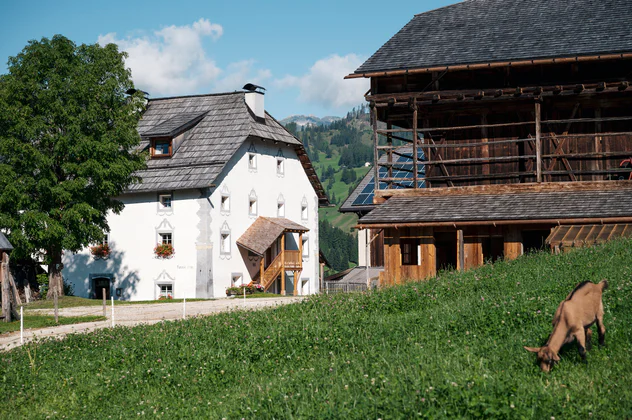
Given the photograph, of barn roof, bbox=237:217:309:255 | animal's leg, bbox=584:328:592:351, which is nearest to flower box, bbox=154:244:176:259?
barn roof, bbox=237:217:309:255

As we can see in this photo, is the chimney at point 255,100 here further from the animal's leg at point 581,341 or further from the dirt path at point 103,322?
the animal's leg at point 581,341

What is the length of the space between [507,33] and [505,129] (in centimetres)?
354

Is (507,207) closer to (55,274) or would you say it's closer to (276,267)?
(276,267)

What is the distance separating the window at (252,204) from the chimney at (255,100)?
5053 mm

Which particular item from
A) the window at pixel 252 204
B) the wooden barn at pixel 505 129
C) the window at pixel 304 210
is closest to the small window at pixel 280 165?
the window at pixel 304 210

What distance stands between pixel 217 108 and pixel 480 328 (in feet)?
124

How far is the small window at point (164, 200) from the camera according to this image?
4422 centimetres

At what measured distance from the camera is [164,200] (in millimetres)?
44469

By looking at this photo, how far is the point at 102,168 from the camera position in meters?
36.1

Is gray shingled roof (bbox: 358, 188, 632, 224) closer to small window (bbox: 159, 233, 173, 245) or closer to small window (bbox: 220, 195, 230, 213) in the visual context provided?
small window (bbox: 220, 195, 230, 213)

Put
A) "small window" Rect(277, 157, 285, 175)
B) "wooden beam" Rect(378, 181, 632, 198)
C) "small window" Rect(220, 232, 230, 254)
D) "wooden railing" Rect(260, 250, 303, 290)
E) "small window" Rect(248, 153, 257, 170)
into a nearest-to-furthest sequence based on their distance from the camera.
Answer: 1. "wooden beam" Rect(378, 181, 632, 198)
2. "small window" Rect(220, 232, 230, 254)
3. "wooden railing" Rect(260, 250, 303, 290)
4. "small window" Rect(248, 153, 257, 170)
5. "small window" Rect(277, 157, 285, 175)

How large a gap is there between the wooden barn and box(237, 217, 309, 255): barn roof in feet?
52.9

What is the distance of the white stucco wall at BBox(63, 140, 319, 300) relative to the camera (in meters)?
43.1

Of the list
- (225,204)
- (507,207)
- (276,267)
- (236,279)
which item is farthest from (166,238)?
(507,207)
